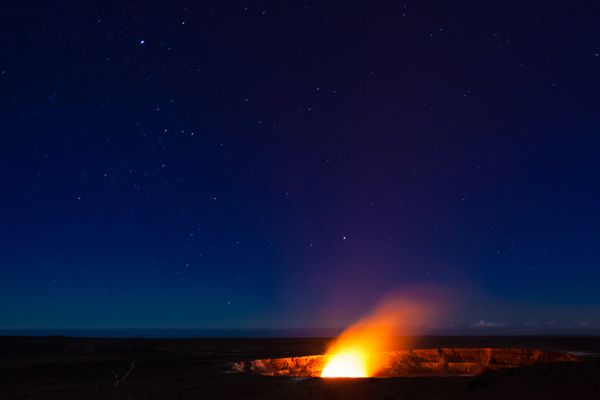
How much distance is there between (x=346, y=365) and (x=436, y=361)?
9451 mm

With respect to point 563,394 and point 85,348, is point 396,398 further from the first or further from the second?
point 85,348

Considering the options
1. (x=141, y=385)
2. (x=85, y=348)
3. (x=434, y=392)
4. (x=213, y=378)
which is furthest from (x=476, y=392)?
(x=85, y=348)

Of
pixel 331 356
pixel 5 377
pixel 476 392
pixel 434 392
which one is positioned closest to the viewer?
pixel 476 392

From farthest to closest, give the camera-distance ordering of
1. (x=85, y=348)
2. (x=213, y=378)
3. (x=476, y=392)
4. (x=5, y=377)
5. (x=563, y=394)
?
(x=85, y=348) < (x=5, y=377) < (x=213, y=378) < (x=476, y=392) < (x=563, y=394)

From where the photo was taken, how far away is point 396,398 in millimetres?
16750

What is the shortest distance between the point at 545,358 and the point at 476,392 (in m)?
27.7

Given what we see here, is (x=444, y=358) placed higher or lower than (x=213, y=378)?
lower

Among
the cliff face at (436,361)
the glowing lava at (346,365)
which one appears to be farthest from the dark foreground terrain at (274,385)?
the glowing lava at (346,365)

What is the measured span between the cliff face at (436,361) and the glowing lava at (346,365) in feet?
2.06

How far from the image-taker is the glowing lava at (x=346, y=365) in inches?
1369

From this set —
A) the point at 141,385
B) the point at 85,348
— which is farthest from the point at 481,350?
the point at 85,348

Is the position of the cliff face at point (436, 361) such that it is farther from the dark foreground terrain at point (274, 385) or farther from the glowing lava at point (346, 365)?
the dark foreground terrain at point (274, 385)

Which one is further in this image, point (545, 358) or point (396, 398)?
point (545, 358)

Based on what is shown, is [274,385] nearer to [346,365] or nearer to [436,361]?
[346,365]
